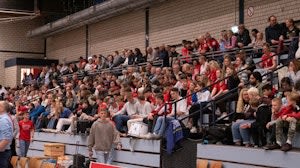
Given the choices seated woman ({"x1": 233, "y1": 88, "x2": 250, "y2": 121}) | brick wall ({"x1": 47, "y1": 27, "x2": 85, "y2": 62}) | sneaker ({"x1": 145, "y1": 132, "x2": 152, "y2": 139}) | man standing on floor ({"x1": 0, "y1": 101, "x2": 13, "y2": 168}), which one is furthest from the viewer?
brick wall ({"x1": 47, "y1": 27, "x2": 85, "y2": 62})

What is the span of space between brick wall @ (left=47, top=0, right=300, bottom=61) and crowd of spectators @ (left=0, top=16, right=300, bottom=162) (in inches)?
70.5

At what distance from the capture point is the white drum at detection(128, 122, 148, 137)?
37.2 feet

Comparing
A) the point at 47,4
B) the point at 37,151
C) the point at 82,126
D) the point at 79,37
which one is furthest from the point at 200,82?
the point at 47,4

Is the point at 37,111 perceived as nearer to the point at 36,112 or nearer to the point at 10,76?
the point at 36,112

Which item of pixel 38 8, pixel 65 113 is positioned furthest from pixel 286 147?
pixel 38 8

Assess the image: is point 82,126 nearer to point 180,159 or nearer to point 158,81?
point 158,81

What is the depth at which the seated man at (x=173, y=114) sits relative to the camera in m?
10.6

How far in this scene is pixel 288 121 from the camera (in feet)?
26.2

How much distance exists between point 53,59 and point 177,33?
475 inches

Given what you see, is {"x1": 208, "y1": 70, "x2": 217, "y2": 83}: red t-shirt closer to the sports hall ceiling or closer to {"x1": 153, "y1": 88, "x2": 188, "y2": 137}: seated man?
{"x1": 153, "y1": 88, "x2": 188, "y2": 137}: seated man

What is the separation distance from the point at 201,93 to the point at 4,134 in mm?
5400

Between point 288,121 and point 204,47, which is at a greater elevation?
point 204,47

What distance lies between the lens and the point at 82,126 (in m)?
13.4

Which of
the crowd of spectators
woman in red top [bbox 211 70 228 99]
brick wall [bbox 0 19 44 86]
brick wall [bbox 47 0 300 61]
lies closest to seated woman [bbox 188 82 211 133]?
the crowd of spectators
